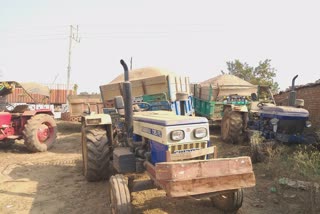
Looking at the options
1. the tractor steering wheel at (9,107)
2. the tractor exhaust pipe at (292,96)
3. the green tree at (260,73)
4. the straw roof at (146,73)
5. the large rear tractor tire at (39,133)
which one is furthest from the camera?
the green tree at (260,73)

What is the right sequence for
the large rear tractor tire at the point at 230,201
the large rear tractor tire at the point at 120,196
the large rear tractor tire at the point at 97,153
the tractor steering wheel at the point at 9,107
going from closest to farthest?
the large rear tractor tire at the point at 120,196
the large rear tractor tire at the point at 230,201
the large rear tractor tire at the point at 97,153
the tractor steering wheel at the point at 9,107

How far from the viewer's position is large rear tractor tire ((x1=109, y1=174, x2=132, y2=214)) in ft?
11.1

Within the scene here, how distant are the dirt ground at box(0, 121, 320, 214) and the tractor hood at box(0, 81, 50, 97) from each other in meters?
2.82

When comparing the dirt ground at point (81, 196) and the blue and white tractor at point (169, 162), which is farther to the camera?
the dirt ground at point (81, 196)

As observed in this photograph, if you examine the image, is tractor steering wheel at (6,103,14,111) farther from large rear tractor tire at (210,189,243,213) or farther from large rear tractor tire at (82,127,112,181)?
large rear tractor tire at (210,189,243,213)

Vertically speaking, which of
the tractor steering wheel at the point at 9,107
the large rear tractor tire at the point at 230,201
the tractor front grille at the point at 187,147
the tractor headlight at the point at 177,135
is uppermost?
the tractor steering wheel at the point at 9,107

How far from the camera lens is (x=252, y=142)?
643 centimetres

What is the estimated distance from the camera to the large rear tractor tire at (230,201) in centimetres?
382

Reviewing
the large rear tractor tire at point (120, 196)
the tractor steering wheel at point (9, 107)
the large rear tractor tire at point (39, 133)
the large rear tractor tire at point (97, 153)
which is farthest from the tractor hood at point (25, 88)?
the large rear tractor tire at point (120, 196)

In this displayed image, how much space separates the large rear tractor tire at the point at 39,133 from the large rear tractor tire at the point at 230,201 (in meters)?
5.98

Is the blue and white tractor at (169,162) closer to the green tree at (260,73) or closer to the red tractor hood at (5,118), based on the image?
the red tractor hood at (5,118)

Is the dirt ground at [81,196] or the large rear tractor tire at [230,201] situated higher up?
the large rear tractor tire at [230,201]

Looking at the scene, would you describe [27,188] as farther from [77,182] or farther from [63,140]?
[63,140]

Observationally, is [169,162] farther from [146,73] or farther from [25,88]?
[25,88]
